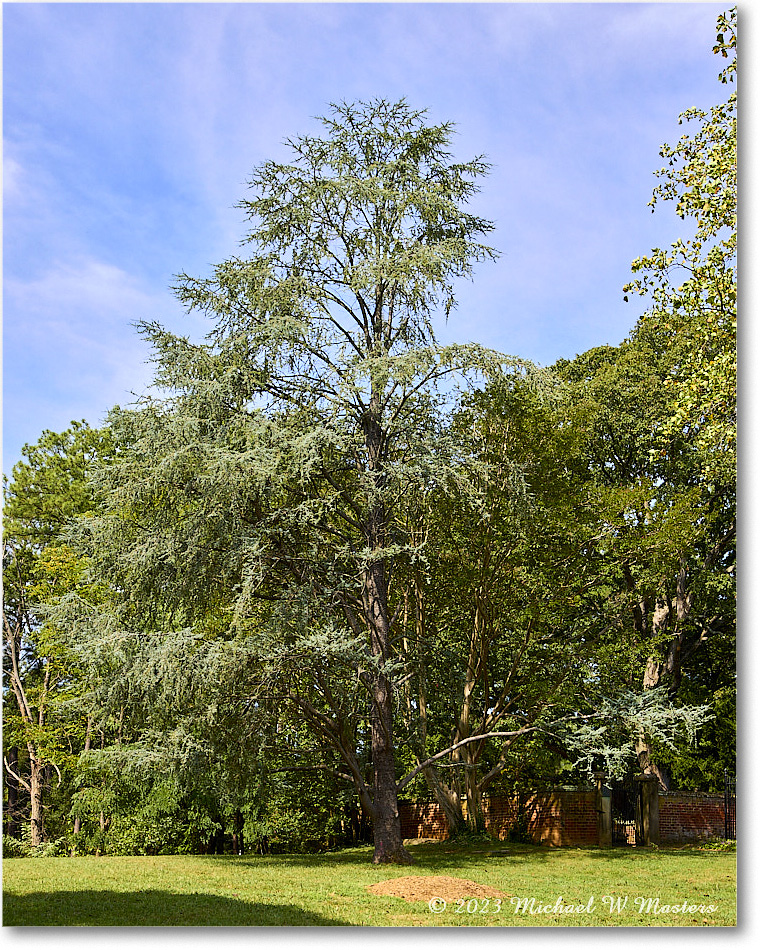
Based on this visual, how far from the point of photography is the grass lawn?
5914mm

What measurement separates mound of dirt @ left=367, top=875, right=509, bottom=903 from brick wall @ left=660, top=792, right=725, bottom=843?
3120 millimetres

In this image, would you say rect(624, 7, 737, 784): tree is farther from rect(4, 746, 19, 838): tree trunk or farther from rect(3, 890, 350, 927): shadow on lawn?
rect(4, 746, 19, 838): tree trunk

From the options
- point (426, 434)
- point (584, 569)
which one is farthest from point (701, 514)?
point (426, 434)

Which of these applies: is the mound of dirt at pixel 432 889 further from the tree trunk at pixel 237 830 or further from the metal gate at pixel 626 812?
the tree trunk at pixel 237 830

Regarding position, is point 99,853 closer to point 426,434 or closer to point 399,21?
point 426,434

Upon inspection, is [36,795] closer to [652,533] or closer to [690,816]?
[690,816]

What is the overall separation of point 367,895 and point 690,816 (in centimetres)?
478

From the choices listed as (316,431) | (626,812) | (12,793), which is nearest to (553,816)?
(626,812)

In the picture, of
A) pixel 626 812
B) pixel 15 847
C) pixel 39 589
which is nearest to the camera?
pixel 626 812

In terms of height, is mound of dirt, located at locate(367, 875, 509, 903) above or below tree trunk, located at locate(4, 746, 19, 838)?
above

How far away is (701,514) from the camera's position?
11969 mm

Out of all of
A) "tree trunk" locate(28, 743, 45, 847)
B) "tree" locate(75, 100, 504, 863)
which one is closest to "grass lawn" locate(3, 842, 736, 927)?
"tree" locate(75, 100, 504, 863)

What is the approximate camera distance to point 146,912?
6.08 metres

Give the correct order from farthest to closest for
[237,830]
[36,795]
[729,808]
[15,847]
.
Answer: [36,795] < [237,830] < [15,847] < [729,808]
